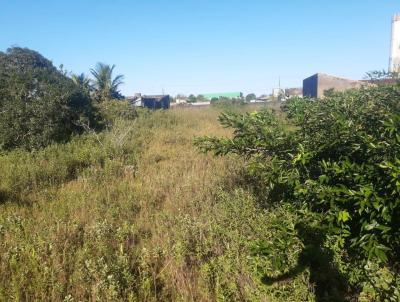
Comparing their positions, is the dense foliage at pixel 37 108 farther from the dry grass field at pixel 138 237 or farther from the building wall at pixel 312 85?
the building wall at pixel 312 85

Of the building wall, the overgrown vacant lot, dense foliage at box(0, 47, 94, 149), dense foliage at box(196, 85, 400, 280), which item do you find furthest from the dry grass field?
the building wall

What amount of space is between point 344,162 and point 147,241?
7.64ft

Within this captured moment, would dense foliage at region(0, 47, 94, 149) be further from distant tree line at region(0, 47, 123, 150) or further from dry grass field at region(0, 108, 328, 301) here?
dry grass field at region(0, 108, 328, 301)

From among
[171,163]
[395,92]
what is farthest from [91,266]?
[171,163]

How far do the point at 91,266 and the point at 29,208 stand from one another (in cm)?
267

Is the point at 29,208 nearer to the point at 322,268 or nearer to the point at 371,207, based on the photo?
the point at 322,268

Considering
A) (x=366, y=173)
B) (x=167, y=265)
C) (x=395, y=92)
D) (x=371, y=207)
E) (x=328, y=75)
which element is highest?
(x=328, y=75)

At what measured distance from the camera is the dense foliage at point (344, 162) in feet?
9.10

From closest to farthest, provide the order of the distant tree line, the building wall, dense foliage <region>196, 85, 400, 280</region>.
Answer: dense foliage <region>196, 85, 400, 280</region> < the distant tree line < the building wall

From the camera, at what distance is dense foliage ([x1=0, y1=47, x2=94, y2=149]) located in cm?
1018

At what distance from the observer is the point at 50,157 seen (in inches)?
318

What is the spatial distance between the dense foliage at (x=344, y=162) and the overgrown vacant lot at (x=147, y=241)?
0.35 meters

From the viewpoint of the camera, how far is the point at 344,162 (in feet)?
10.0

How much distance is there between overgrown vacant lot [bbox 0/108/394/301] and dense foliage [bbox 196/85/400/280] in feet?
1.14
